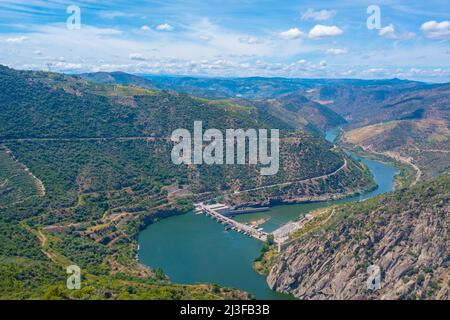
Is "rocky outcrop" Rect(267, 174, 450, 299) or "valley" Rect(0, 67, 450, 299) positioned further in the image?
"valley" Rect(0, 67, 450, 299)

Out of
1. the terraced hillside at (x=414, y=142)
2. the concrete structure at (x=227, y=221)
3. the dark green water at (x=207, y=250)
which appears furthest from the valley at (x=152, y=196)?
the concrete structure at (x=227, y=221)

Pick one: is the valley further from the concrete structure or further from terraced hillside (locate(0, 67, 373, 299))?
the concrete structure

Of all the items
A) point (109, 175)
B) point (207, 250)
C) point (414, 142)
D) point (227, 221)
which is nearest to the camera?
point (207, 250)

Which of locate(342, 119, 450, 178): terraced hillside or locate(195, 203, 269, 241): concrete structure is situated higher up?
locate(342, 119, 450, 178): terraced hillside

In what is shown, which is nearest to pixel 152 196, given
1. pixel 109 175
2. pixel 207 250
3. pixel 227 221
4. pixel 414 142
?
pixel 109 175

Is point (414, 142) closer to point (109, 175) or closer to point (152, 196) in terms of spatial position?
point (152, 196)

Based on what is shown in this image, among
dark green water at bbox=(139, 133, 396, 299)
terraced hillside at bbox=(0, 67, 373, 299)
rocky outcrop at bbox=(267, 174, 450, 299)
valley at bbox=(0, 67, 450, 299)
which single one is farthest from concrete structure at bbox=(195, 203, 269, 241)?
rocky outcrop at bbox=(267, 174, 450, 299)

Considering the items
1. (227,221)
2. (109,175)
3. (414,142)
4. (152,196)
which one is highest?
(414,142)
